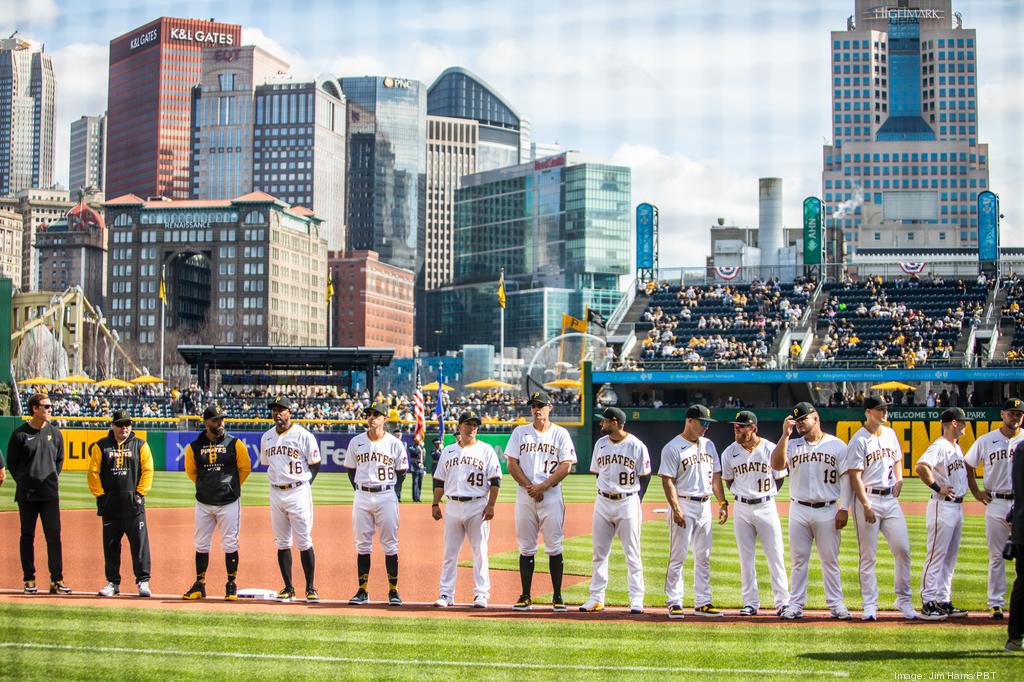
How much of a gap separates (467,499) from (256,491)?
17097mm

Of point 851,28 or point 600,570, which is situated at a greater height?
point 851,28

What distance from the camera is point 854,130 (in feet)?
461

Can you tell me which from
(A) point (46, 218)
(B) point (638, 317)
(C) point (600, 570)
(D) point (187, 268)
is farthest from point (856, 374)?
(D) point (187, 268)

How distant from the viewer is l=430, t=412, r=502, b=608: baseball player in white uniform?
10.5m

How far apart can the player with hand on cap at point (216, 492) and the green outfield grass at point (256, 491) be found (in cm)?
1163

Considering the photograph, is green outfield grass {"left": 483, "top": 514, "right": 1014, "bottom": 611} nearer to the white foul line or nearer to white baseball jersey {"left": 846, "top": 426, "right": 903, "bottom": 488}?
white baseball jersey {"left": 846, "top": 426, "right": 903, "bottom": 488}

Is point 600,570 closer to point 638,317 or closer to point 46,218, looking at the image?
point 638,317

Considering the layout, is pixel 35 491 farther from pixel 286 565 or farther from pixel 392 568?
pixel 392 568

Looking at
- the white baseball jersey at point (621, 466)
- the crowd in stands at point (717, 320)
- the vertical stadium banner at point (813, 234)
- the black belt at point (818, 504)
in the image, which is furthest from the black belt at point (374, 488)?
the vertical stadium banner at point (813, 234)

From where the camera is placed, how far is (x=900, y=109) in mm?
137375

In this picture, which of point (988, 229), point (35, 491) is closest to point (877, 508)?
point (35, 491)

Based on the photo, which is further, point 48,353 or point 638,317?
point 48,353

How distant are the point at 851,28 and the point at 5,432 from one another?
5336 inches

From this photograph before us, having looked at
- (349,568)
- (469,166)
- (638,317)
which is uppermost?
(469,166)
